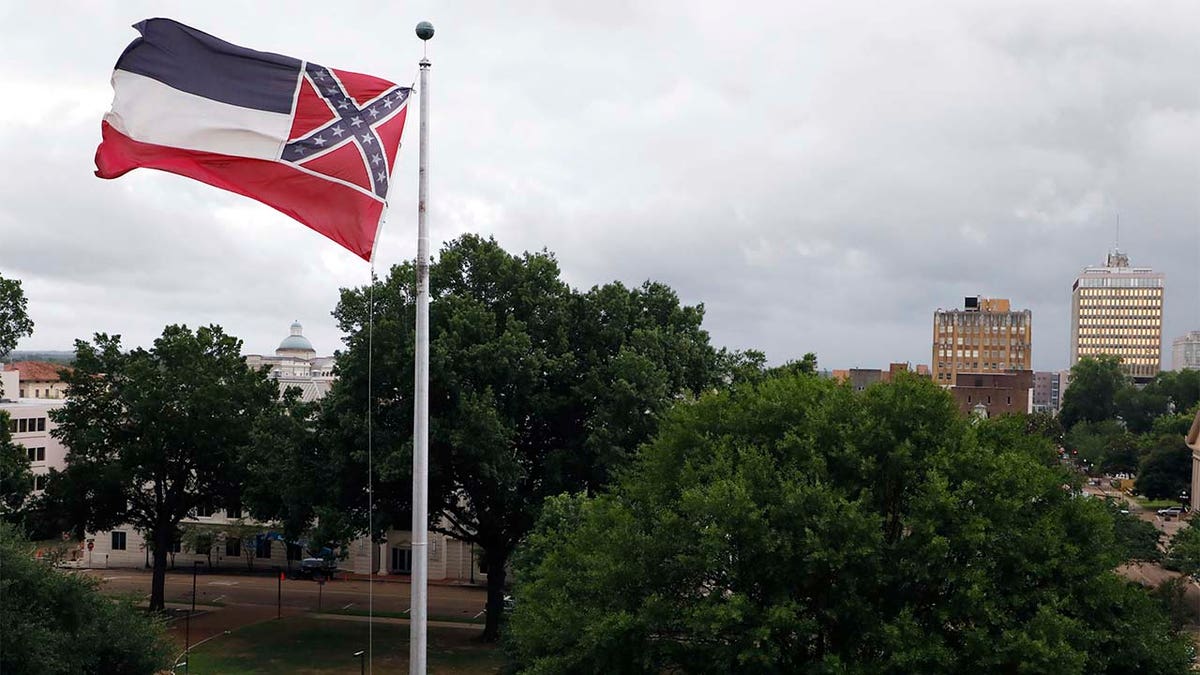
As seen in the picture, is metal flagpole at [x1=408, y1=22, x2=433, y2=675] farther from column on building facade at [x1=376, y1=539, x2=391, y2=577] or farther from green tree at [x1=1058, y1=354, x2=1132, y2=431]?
green tree at [x1=1058, y1=354, x2=1132, y2=431]

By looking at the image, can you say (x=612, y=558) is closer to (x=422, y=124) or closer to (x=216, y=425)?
(x=422, y=124)

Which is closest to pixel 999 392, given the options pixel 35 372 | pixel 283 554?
pixel 283 554

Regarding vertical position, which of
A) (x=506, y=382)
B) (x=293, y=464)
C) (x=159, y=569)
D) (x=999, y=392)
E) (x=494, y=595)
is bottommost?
(x=159, y=569)

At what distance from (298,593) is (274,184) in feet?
168

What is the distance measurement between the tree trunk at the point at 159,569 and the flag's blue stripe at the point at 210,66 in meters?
44.2

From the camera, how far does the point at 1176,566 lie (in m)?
47.7

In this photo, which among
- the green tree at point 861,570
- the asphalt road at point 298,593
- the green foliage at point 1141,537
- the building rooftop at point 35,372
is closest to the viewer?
the green tree at point 861,570

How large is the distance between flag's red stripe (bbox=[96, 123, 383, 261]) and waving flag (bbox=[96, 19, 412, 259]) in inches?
0.5

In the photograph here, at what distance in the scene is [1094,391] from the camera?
16112 centimetres

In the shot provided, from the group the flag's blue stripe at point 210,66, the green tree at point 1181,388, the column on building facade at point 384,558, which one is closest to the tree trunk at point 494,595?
the column on building facade at point 384,558

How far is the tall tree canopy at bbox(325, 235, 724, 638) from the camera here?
1548 inches

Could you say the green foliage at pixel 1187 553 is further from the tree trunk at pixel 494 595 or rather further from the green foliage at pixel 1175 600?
the tree trunk at pixel 494 595

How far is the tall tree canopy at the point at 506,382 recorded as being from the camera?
3931 cm

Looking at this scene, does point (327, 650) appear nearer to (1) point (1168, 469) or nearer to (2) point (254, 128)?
(2) point (254, 128)
